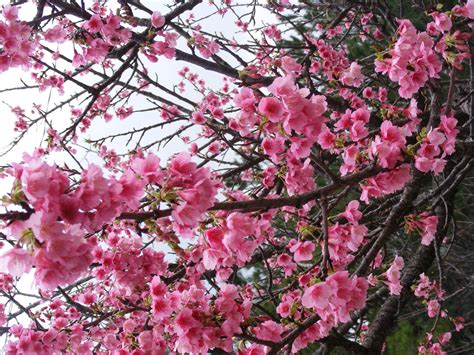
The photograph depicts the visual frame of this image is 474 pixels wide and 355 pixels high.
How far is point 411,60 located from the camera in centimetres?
225

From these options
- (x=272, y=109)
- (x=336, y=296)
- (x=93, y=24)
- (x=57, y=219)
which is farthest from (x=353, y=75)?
(x=57, y=219)

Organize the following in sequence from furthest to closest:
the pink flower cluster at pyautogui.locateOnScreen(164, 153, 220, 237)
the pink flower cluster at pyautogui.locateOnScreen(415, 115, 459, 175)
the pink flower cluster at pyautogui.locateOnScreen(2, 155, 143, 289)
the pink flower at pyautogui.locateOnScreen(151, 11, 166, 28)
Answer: the pink flower at pyautogui.locateOnScreen(151, 11, 166, 28)
the pink flower cluster at pyautogui.locateOnScreen(415, 115, 459, 175)
the pink flower cluster at pyautogui.locateOnScreen(164, 153, 220, 237)
the pink flower cluster at pyautogui.locateOnScreen(2, 155, 143, 289)

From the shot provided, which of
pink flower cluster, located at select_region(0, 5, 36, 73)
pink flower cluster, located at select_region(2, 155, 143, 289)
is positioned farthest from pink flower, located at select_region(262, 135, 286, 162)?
pink flower cluster, located at select_region(0, 5, 36, 73)

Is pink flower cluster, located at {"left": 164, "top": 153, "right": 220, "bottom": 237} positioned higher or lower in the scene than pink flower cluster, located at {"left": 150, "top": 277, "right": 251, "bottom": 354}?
higher

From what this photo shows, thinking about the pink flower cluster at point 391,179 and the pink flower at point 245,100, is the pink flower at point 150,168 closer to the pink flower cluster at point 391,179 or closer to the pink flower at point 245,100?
the pink flower at point 245,100

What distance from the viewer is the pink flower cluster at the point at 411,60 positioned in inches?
86.4

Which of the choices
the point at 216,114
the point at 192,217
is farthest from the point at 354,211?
the point at 216,114

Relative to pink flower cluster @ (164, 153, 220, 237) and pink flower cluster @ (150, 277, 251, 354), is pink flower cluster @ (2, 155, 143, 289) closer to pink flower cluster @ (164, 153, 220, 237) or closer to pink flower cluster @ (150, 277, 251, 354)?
pink flower cluster @ (164, 153, 220, 237)

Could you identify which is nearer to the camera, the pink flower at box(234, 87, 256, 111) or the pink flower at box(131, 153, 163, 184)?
the pink flower at box(131, 153, 163, 184)

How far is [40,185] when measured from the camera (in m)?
1.14

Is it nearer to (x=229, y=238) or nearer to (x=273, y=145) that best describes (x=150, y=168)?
(x=229, y=238)

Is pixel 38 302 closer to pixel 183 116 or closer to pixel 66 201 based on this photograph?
pixel 183 116

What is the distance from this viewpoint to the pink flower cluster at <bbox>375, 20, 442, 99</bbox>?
86.4 inches

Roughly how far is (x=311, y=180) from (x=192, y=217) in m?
1.31
